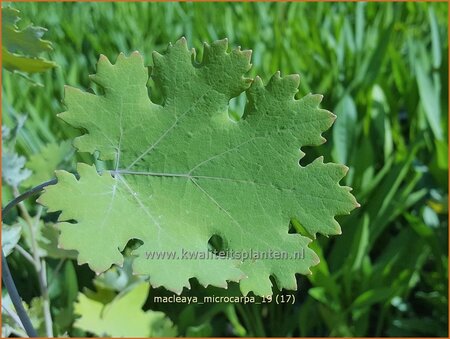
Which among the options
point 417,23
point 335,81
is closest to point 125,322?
point 335,81

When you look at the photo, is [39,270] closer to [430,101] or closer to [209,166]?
[209,166]

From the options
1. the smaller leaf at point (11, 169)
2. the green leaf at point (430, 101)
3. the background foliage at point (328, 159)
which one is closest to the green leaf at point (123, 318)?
the background foliage at point (328, 159)

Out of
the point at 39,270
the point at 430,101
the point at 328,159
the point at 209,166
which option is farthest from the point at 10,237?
the point at 430,101

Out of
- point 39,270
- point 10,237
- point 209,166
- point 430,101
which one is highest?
point 209,166

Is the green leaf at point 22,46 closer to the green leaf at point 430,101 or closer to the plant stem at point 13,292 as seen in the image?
the plant stem at point 13,292

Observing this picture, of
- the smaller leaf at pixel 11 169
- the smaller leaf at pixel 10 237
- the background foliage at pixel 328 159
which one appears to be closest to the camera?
the smaller leaf at pixel 10 237

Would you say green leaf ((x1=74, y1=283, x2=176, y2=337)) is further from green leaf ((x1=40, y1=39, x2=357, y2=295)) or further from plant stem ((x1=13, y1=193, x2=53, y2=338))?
green leaf ((x1=40, y1=39, x2=357, y2=295))

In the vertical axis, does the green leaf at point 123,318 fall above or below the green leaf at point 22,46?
below
